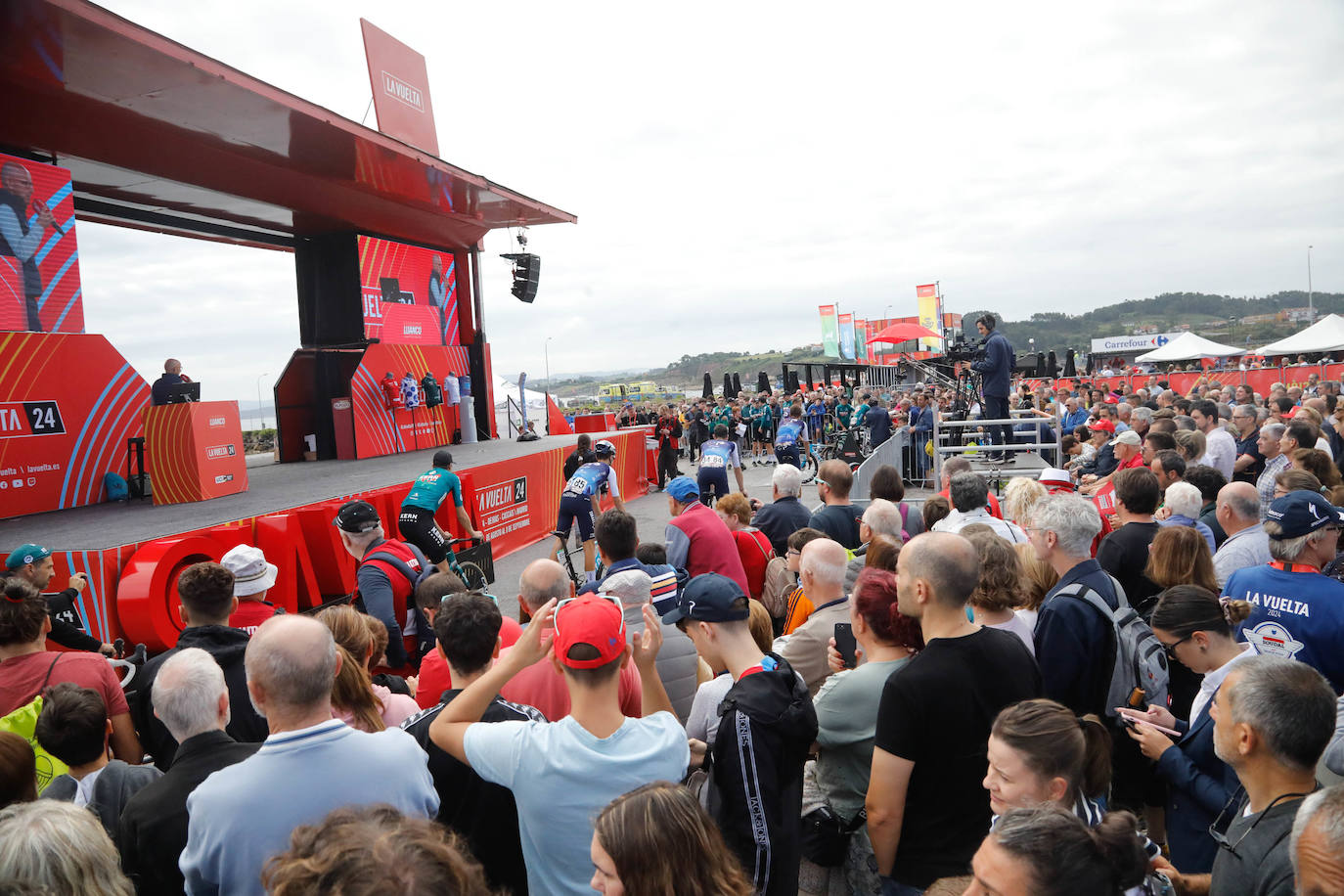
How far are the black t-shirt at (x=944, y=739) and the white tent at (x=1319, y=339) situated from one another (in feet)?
119

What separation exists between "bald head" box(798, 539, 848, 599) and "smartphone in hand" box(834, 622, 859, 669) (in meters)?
0.26

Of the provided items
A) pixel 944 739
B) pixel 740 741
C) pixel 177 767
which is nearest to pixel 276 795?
pixel 177 767

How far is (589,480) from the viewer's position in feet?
28.4

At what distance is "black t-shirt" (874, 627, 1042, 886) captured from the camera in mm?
2375

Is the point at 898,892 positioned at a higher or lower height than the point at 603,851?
lower

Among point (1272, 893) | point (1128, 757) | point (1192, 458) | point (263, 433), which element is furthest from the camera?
point (263, 433)

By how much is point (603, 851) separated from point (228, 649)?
2414 millimetres

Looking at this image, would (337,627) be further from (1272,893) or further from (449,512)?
(449,512)

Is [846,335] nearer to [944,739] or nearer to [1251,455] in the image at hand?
[1251,455]

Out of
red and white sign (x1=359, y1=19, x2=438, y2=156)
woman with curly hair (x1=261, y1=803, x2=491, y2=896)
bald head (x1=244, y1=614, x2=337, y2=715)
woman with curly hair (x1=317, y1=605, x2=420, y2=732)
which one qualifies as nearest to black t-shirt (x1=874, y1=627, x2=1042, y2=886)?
woman with curly hair (x1=261, y1=803, x2=491, y2=896)

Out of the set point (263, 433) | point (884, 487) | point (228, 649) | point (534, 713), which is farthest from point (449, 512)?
point (263, 433)

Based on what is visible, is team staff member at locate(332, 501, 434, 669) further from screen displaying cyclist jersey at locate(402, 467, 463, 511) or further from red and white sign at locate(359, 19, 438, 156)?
red and white sign at locate(359, 19, 438, 156)

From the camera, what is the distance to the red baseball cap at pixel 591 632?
2.11 meters

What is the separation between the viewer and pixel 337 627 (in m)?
3.15
